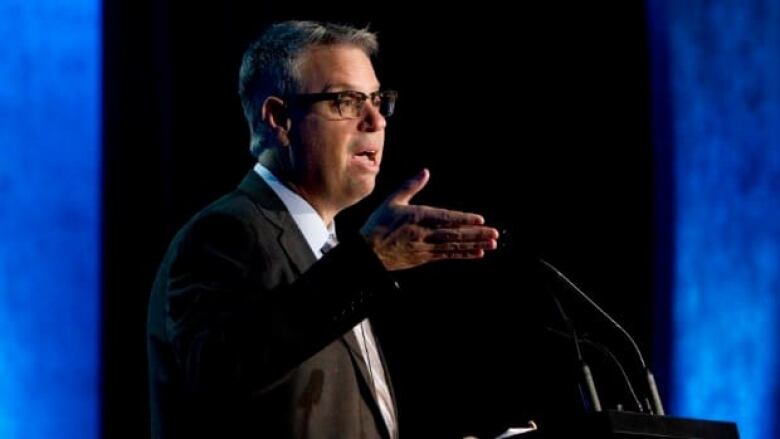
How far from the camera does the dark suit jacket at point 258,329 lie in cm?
199

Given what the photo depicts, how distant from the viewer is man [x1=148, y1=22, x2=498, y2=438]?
1980mm

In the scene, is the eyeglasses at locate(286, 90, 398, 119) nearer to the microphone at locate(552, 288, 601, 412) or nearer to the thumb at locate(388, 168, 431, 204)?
the thumb at locate(388, 168, 431, 204)

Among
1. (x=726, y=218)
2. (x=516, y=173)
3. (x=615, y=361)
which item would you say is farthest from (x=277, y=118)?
(x=726, y=218)

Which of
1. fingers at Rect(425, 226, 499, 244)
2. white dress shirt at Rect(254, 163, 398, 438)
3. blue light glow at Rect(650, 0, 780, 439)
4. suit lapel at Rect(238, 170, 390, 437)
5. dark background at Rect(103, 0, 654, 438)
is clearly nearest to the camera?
fingers at Rect(425, 226, 499, 244)

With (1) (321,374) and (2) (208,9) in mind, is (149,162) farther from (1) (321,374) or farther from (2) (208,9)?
(1) (321,374)

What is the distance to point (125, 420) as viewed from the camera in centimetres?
322

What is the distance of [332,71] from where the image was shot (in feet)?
8.36

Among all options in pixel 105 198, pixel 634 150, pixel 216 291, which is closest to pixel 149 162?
pixel 105 198

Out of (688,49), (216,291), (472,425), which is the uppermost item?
(688,49)

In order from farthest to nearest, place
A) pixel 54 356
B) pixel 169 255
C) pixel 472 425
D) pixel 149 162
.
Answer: pixel 472 425 < pixel 149 162 < pixel 54 356 < pixel 169 255

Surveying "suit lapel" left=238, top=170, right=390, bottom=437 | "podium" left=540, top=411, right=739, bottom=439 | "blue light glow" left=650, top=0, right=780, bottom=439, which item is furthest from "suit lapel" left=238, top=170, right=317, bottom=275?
"blue light glow" left=650, top=0, right=780, bottom=439

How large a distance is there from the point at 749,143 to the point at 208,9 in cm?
186

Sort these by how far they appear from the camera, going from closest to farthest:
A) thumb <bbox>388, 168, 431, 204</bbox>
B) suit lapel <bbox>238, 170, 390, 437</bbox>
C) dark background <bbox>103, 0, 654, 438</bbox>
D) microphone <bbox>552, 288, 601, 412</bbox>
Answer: thumb <bbox>388, 168, 431, 204</bbox>
microphone <bbox>552, 288, 601, 412</bbox>
suit lapel <bbox>238, 170, 390, 437</bbox>
dark background <bbox>103, 0, 654, 438</bbox>

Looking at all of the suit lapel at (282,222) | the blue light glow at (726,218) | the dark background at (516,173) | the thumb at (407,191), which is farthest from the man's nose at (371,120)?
the blue light glow at (726,218)
